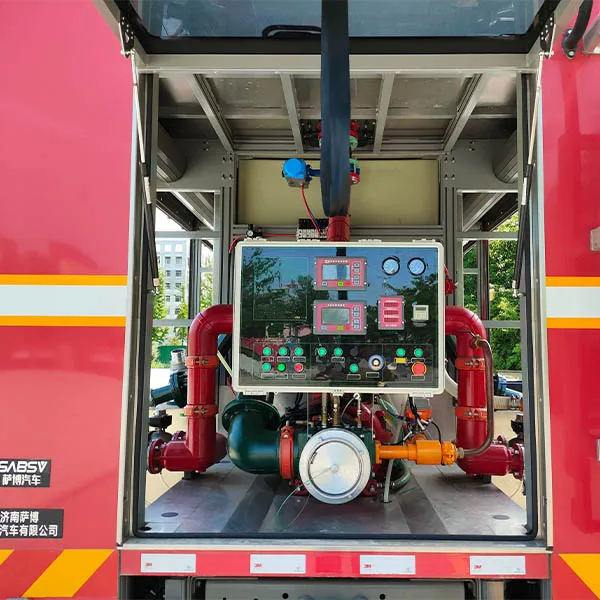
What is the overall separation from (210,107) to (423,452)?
90.3 inches

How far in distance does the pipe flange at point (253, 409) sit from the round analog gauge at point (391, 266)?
105cm

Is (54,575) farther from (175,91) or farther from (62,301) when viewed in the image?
(175,91)

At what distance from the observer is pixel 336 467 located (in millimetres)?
2039

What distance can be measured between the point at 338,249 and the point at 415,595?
1358 millimetres

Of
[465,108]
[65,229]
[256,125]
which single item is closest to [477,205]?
[465,108]

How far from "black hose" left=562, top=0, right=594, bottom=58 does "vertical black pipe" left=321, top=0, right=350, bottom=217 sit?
84 cm

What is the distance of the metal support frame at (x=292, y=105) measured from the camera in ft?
9.10

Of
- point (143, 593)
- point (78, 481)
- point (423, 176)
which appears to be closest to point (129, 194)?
point (78, 481)

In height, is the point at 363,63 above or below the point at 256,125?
below

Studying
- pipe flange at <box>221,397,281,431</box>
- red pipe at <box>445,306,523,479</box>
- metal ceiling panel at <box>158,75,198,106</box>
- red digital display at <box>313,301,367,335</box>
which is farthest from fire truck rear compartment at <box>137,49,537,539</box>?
red digital display at <box>313,301,367,335</box>

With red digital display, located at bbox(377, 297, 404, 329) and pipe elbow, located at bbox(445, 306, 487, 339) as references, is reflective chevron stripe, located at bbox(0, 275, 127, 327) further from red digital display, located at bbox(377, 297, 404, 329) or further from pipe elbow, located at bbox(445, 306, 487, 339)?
pipe elbow, located at bbox(445, 306, 487, 339)

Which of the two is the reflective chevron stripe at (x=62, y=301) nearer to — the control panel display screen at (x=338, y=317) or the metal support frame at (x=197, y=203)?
the control panel display screen at (x=338, y=317)

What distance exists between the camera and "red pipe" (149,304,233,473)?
2688 mm

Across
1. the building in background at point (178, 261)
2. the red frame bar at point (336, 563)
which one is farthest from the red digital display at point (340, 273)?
the building in background at point (178, 261)
